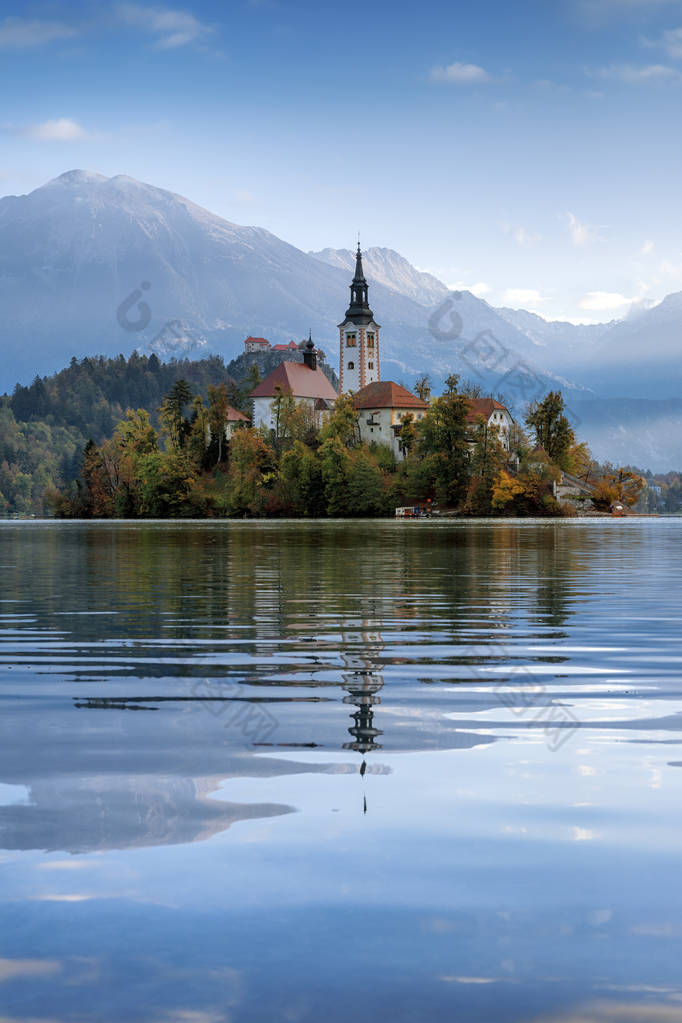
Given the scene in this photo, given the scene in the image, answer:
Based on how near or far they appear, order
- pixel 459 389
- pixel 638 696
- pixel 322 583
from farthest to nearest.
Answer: pixel 459 389
pixel 322 583
pixel 638 696

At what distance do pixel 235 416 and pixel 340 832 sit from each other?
18798 cm

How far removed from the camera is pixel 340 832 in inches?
265

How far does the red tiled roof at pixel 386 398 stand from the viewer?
589 ft

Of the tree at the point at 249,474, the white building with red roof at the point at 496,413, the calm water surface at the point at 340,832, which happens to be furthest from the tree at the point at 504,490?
the calm water surface at the point at 340,832

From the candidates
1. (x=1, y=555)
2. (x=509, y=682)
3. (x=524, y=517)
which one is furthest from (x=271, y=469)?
(x=509, y=682)

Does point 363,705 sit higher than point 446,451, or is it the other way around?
point 446,451

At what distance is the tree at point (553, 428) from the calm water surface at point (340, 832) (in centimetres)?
13859

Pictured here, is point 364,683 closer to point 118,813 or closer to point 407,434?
point 118,813

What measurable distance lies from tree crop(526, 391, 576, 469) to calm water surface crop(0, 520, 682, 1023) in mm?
138589

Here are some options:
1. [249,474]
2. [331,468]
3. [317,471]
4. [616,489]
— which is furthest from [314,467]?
[616,489]

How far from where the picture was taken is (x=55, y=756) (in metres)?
8.94

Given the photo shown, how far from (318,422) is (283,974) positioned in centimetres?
17670

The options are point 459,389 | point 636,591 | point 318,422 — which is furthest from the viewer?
point 318,422

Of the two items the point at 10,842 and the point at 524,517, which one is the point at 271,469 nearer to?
the point at 524,517
